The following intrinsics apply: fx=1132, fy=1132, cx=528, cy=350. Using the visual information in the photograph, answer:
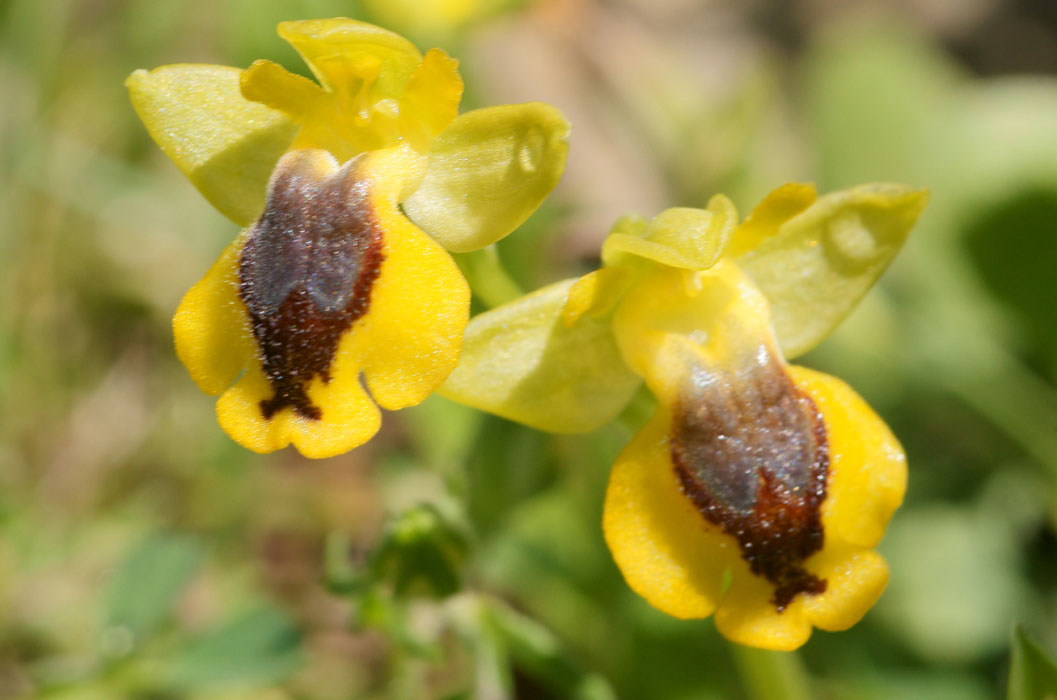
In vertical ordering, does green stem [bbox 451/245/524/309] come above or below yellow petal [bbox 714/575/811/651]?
above

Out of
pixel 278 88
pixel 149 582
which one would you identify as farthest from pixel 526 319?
pixel 149 582

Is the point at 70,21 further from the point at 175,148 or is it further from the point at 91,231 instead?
the point at 175,148

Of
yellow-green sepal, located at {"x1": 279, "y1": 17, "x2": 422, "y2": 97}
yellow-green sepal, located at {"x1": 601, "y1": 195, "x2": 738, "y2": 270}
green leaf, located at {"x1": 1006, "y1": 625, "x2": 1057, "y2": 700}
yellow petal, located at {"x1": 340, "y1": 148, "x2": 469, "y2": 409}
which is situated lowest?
green leaf, located at {"x1": 1006, "y1": 625, "x2": 1057, "y2": 700}

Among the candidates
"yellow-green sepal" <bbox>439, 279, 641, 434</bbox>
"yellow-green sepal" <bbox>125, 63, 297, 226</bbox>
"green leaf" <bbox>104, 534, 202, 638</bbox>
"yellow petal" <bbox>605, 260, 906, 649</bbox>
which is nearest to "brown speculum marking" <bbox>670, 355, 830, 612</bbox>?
"yellow petal" <bbox>605, 260, 906, 649</bbox>

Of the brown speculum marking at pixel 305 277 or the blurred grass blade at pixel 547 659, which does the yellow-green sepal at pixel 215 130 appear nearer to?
the brown speculum marking at pixel 305 277

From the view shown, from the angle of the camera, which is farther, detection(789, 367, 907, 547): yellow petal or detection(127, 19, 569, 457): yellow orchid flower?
detection(789, 367, 907, 547): yellow petal

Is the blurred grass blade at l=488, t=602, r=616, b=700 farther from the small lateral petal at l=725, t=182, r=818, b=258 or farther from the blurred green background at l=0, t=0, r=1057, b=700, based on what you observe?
the small lateral petal at l=725, t=182, r=818, b=258
